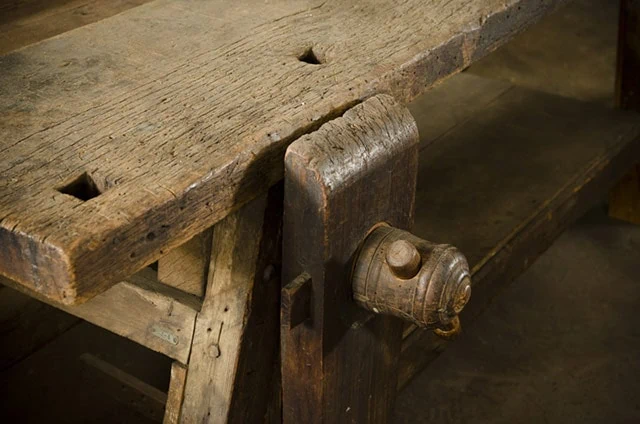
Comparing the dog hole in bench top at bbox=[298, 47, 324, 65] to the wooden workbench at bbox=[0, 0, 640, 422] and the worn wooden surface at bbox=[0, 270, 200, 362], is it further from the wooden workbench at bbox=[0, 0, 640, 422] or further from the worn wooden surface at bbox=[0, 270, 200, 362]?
the worn wooden surface at bbox=[0, 270, 200, 362]

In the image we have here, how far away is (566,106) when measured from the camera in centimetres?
301

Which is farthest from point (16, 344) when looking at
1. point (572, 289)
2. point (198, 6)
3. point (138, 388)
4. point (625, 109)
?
point (625, 109)

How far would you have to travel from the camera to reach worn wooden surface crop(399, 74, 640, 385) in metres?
2.22

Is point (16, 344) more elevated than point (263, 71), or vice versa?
point (263, 71)

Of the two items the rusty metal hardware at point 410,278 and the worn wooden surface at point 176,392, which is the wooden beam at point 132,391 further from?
the rusty metal hardware at point 410,278

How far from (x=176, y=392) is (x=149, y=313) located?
138 mm

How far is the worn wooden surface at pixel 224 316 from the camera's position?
1552 mm

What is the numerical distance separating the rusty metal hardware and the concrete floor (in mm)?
1086

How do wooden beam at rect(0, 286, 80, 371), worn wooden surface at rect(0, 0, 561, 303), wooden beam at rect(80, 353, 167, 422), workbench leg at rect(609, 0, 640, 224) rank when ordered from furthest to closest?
workbench leg at rect(609, 0, 640, 224) < wooden beam at rect(0, 286, 80, 371) < wooden beam at rect(80, 353, 167, 422) < worn wooden surface at rect(0, 0, 561, 303)

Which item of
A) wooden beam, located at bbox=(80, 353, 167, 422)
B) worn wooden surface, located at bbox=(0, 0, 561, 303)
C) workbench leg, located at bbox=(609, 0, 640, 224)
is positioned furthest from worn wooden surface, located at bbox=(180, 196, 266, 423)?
workbench leg, located at bbox=(609, 0, 640, 224)

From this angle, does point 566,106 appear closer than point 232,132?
No

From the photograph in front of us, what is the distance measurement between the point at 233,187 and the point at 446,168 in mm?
1371

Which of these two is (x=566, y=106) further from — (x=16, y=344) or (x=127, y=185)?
(x=127, y=185)

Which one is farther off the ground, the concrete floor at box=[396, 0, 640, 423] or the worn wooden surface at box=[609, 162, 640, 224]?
the worn wooden surface at box=[609, 162, 640, 224]
